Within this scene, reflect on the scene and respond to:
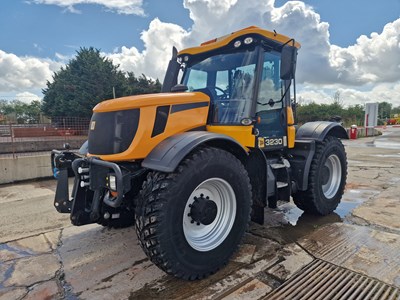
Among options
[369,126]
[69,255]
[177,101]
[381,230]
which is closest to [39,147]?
[69,255]

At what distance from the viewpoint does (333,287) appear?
8.45ft

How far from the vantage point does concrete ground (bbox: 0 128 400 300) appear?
260 cm

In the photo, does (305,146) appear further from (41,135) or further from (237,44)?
(41,135)

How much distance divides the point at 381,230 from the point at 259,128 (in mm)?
2121

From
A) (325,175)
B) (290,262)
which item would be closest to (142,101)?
(290,262)

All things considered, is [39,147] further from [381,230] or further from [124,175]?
[381,230]

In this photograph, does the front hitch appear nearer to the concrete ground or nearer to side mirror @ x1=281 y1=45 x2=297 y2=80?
the concrete ground

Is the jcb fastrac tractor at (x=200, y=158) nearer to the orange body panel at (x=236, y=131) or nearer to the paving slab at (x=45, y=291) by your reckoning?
the orange body panel at (x=236, y=131)

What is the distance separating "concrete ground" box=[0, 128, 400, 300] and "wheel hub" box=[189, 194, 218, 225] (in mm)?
549

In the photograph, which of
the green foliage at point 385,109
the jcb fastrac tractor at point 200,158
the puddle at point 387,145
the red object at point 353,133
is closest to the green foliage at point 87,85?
the red object at point 353,133

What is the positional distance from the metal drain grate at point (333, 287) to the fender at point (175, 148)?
55.3 inches

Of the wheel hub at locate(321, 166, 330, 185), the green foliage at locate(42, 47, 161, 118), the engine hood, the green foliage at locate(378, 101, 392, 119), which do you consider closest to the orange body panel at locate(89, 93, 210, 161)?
the engine hood

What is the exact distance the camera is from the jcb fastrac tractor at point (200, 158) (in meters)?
2.51

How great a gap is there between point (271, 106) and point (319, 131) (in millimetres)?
1129
